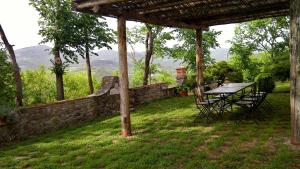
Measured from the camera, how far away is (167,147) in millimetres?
6062

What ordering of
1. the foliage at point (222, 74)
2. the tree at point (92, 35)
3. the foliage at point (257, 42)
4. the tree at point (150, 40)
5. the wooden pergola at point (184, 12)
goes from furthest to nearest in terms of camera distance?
the foliage at point (257, 42), the tree at point (150, 40), the tree at point (92, 35), the foliage at point (222, 74), the wooden pergola at point (184, 12)

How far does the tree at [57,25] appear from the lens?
16.7 metres

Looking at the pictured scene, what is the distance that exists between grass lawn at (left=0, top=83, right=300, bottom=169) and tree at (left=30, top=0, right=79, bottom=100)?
9.00 m

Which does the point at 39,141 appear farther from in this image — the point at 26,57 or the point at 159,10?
the point at 26,57

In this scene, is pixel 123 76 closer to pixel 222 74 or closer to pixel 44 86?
pixel 222 74

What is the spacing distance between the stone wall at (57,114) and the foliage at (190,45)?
911cm

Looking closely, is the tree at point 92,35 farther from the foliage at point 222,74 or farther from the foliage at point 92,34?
the foliage at point 222,74

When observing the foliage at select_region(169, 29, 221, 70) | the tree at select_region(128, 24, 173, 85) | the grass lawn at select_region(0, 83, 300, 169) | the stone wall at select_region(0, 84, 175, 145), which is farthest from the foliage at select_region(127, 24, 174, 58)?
the grass lawn at select_region(0, 83, 300, 169)

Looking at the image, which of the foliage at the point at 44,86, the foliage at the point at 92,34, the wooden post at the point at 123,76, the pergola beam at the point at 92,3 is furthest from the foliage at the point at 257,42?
the foliage at the point at 44,86

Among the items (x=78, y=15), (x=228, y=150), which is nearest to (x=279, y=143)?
(x=228, y=150)

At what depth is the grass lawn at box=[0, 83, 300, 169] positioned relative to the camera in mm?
5094

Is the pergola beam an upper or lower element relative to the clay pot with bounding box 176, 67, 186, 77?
upper

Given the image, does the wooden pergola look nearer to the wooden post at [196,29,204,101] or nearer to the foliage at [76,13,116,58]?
the wooden post at [196,29,204,101]

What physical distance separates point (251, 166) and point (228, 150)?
0.94m
